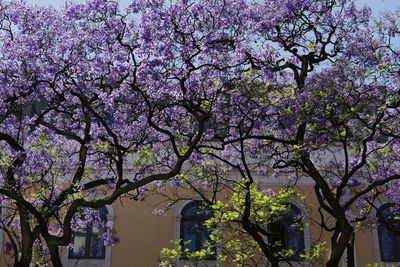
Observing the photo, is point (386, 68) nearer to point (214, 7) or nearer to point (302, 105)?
point (302, 105)

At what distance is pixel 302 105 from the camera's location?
424 inches

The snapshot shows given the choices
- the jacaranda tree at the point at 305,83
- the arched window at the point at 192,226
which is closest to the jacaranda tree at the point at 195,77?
the jacaranda tree at the point at 305,83

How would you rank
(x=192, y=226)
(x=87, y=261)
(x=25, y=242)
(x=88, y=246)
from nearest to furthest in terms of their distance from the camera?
(x=25, y=242)
(x=87, y=261)
(x=88, y=246)
(x=192, y=226)

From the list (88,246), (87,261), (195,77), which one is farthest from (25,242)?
(88,246)

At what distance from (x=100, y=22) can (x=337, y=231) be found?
20.4 feet

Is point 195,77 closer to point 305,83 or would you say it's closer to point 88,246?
point 305,83

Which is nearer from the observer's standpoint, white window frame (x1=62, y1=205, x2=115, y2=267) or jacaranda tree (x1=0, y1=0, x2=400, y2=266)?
jacaranda tree (x1=0, y1=0, x2=400, y2=266)

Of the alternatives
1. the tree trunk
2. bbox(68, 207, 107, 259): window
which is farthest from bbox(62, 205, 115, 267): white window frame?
the tree trunk

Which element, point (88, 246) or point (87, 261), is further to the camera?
point (88, 246)

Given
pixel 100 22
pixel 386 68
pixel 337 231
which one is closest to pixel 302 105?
pixel 386 68

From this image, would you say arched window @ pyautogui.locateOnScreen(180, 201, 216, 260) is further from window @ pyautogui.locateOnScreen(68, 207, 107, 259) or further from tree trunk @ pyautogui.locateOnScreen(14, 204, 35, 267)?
→ tree trunk @ pyautogui.locateOnScreen(14, 204, 35, 267)

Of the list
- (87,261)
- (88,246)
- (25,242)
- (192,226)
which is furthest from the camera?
(192,226)

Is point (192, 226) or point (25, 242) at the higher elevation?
point (192, 226)

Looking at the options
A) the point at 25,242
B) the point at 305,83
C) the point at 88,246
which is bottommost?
the point at 25,242
